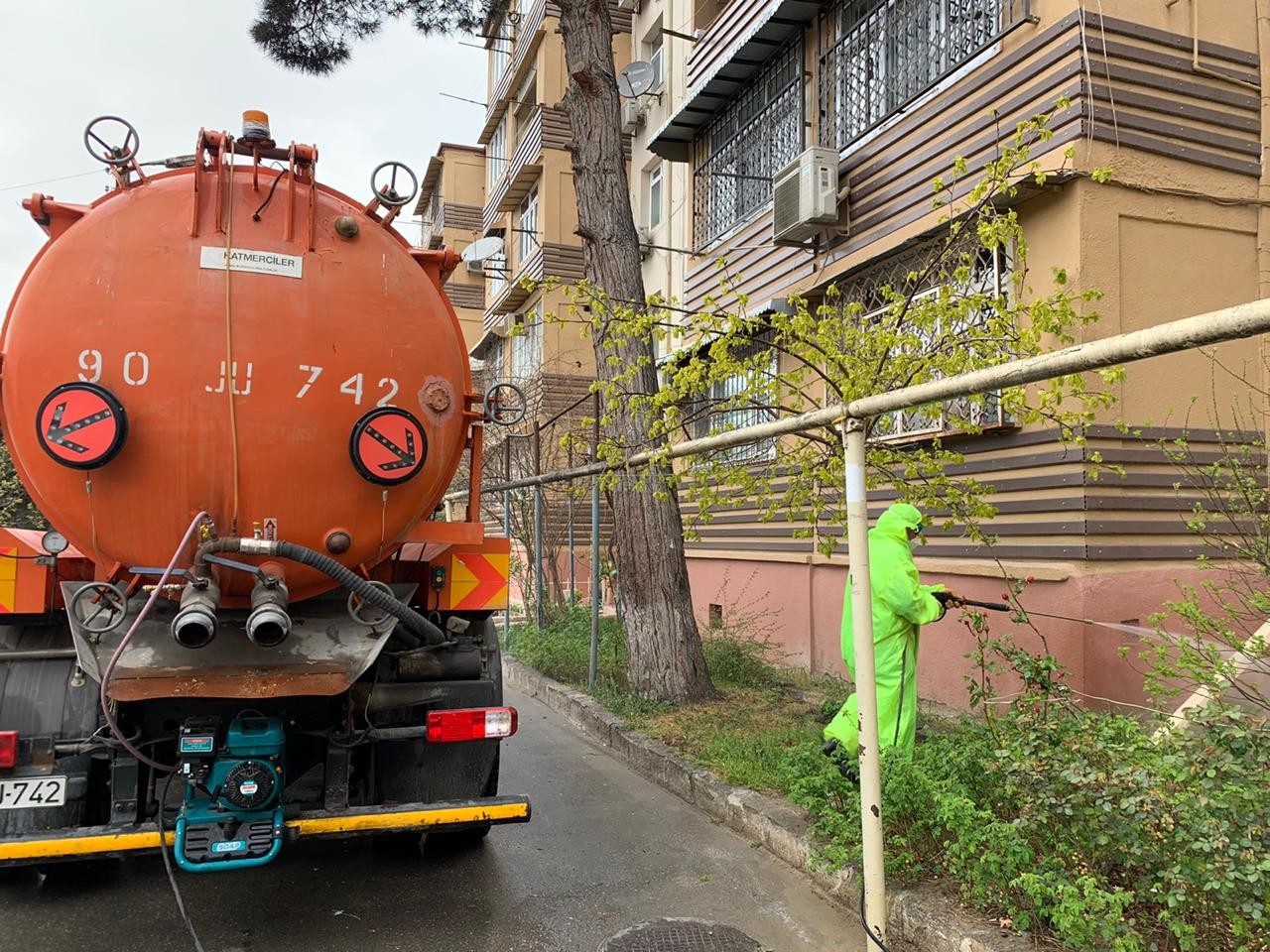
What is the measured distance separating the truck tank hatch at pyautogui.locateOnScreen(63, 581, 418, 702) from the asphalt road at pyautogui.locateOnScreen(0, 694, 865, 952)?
3.54ft

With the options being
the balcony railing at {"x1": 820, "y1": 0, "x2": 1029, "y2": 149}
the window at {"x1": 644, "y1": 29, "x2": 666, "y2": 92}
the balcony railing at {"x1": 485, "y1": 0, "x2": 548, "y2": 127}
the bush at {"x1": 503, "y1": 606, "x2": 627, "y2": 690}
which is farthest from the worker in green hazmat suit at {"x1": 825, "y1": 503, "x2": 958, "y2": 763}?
the balcony railing at {"x1": 485, "y1": 0, "x2": 548, "y2": 127}

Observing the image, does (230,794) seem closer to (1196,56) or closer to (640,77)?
(1196,56)

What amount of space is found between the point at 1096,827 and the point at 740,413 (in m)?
6.26

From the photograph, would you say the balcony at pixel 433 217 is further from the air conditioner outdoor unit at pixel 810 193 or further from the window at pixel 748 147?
the air conditioner outdoor unit at pixel 810 193

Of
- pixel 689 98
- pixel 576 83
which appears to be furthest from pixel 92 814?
pixel 689 98

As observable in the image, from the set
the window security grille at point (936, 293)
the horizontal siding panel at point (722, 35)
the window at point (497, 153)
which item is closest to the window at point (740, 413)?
the window security grille at point (936, 293)

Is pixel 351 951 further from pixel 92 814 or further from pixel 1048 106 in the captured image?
pixel 1048 106

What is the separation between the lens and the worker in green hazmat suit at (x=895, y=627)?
418cm

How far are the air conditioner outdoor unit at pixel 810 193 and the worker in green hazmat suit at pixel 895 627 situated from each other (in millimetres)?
A: 4682

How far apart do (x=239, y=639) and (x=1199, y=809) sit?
11.0 feet

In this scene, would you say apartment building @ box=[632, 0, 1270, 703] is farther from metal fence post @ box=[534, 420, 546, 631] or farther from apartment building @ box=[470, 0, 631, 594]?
apartment building @ box=[470, 0, 631, 594]

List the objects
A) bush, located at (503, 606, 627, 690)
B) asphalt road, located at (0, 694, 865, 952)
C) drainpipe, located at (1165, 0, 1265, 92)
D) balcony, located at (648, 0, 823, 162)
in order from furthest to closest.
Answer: balcony, located at (648, 0, 823, 162), bush, located at (503, 606, 627, 690), drainpipe, located at (1165, 0, 1265, 92), asphalt road, located at (0, 694, 865, 952)

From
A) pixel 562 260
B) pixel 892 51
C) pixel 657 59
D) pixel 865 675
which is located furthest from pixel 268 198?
pixel 562 260

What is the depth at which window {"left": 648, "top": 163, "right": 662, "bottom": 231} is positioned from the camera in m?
14.7
